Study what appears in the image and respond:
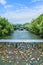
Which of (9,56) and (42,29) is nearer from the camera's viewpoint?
(9,56)

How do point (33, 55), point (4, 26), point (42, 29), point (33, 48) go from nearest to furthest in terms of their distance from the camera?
point (33, 55)
point (33, 48)
point (42, 29)
point (4, 26)

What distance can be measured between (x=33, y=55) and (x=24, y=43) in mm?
380

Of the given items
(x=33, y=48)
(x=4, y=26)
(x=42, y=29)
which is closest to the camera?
(x=33, y=48)

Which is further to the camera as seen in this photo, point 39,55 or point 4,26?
point 4,26

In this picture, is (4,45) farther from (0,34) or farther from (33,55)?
(0,34)

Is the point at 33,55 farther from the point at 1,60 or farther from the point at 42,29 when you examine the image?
the point at 42,29

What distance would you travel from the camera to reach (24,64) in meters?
2.45

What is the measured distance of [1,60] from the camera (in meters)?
2.53

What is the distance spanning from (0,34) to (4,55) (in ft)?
44.1

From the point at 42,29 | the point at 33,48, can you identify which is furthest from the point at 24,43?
the point at 42,29

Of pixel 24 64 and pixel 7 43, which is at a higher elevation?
pixel 7 43

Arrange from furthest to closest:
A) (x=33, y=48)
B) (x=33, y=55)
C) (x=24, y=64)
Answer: (x=33, y=48) < (x=33, y=55) < (x=24, y=64)

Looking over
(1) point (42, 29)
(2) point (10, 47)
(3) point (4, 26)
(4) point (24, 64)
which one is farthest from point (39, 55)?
(3) point (4, 26)

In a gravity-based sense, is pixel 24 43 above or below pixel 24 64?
above
